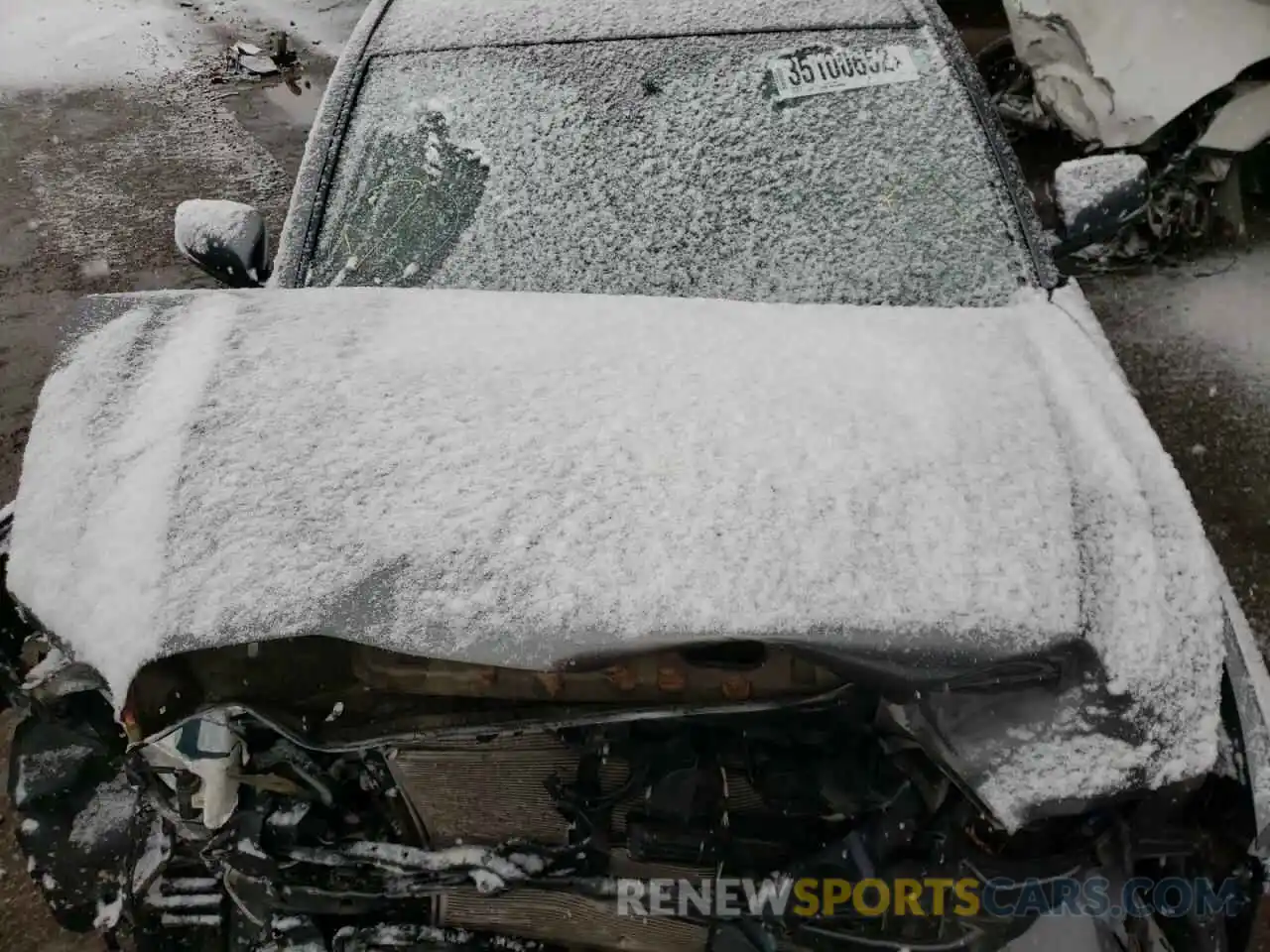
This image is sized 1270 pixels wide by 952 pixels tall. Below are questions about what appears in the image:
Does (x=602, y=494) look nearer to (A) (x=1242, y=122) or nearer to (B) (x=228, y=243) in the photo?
(B) (x=228, y=243)

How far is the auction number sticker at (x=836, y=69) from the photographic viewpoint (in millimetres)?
2367

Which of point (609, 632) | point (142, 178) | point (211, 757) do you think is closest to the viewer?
point (609, 632)

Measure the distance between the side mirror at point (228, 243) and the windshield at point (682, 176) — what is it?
260 mm

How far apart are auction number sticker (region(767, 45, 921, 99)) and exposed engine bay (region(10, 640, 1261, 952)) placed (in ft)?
5.05

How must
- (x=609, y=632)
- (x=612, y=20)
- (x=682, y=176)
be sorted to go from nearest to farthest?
(x=609, y=632)
(x=682, y=176)
(x=612, y=20)

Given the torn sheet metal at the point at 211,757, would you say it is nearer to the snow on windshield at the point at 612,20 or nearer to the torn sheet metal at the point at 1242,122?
the snow on windshield at the point at 612,20

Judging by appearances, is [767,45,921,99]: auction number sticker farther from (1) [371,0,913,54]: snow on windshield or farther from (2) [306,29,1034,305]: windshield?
(1) [371,0,913,54]: snow on windshield

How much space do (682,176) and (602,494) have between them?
1.08m

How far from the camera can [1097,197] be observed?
7.53 feet

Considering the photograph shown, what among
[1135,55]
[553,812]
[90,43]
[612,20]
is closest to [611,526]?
[553,812]

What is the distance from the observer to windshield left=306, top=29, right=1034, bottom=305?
214cm

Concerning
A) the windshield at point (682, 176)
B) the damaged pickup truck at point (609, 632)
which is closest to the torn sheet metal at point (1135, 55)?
the windshield at point (682, 176)

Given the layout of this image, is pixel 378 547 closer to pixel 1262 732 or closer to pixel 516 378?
pixel 516 378

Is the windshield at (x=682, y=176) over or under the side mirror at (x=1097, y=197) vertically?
over
